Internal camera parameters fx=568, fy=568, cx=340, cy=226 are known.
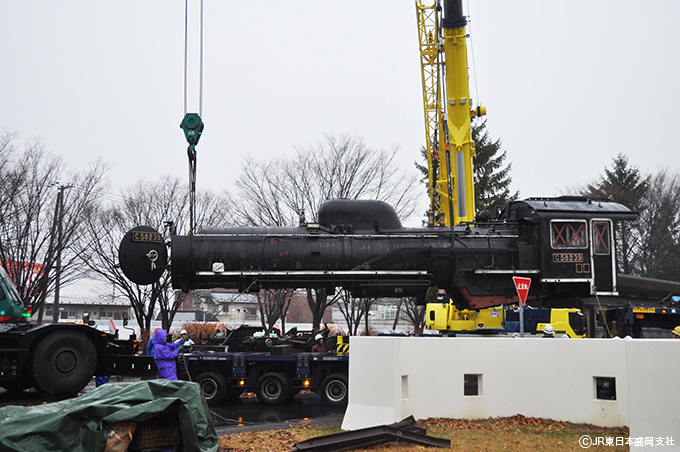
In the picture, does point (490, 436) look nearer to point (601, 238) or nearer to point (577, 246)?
point (577, 246)

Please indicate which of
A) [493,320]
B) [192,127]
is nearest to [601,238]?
[493,320]

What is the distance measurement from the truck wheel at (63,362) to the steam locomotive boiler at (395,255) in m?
2.02

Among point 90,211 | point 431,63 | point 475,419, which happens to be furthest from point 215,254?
point 431,63

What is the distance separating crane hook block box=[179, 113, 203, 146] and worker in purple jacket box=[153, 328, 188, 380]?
13.8 ft

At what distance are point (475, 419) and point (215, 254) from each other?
20.5ft

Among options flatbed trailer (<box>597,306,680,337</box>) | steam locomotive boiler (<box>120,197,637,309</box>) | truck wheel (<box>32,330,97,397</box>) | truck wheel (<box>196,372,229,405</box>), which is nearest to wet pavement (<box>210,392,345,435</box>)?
truck wheel (<box>196,372,229,405</box>)

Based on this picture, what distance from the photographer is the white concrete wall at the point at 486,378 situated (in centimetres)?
959

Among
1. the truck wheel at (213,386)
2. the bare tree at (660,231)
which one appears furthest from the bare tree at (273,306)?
the bare tree at (660,231)

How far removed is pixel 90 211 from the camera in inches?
971

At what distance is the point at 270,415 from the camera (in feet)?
41.3

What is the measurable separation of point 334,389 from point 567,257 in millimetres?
6279

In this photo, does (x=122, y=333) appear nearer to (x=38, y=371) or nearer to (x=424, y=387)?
(x=38, y=371)

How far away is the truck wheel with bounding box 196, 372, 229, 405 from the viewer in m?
14.1

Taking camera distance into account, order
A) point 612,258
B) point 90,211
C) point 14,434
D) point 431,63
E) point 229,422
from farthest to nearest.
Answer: point 431,63, point 90,211, point 612,258, point 229,422, point 14,434
